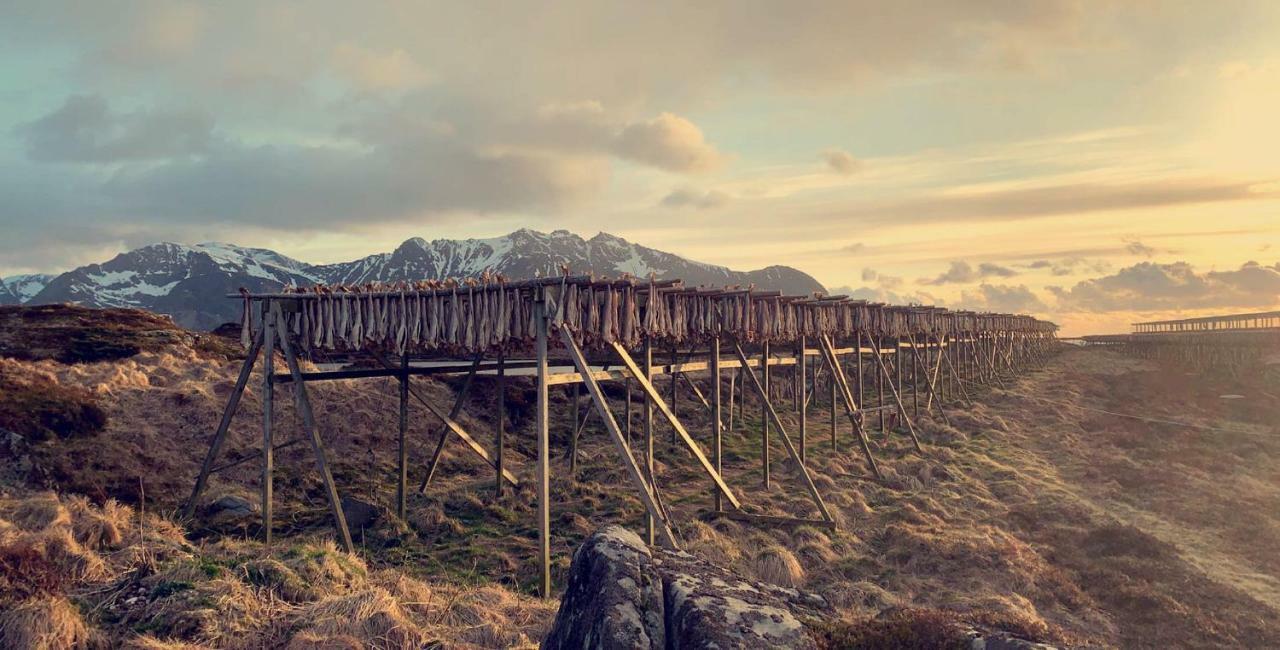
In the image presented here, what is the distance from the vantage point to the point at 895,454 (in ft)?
69.0

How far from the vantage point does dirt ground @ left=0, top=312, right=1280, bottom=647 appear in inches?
390

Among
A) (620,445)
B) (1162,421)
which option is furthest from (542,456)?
(1162,421)

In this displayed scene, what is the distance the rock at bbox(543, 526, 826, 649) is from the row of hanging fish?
17.9 feet

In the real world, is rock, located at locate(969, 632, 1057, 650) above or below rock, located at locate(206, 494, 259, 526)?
above

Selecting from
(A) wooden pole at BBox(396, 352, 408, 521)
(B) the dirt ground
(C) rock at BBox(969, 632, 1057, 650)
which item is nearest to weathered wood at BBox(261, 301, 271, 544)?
(B) the dirt ground

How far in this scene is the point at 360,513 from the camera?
13.7 metres

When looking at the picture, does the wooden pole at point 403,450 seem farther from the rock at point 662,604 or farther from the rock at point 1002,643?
the rock at point 1002,643

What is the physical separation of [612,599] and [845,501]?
12152 mm

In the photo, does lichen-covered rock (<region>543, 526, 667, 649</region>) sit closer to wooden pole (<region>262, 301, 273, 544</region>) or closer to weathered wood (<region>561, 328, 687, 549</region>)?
weathered wood (<region>561, 328, 687, 549</region>)

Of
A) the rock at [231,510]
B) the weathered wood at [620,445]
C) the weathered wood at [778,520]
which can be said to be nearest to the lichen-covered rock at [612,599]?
the weathered wood at [620,445]

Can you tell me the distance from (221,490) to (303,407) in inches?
196

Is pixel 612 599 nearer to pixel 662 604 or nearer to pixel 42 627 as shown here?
pixel 662 604

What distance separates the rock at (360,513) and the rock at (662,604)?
401 inches

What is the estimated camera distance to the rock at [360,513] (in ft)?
43.8
